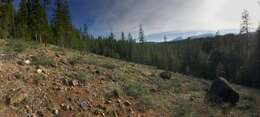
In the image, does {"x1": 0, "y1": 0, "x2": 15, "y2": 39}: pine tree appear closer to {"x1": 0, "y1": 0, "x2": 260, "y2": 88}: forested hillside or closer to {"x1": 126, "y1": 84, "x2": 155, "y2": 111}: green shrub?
{"x1": 0, "y1": 0, "x2": 260, "y2": 88}: forested hillside

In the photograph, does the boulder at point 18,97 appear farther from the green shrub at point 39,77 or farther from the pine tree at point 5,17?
the pine tree at point 5,17

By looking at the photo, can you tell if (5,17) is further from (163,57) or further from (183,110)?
(163,57)

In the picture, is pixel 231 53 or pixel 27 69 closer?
pixel 27 69

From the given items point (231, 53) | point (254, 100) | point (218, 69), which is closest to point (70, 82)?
point (254, 100)

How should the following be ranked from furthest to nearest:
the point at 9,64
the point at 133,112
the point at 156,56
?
the point at 156,56
the point at 9,64
the point at 133,112

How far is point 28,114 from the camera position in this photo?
39.1 ft

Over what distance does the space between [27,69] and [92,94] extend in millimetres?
2996

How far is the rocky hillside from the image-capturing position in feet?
41.7

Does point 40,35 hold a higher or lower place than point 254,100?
higher

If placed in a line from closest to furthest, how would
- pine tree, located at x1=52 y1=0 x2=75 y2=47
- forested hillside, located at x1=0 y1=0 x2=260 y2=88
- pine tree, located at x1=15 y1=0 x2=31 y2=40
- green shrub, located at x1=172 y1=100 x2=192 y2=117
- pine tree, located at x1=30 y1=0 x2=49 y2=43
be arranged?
green shrub, located at x1=172 y1=100 x2=192 y2=117
forested hillside, located at x1=0 y1=0 x2=260 y2=88
pine tree, located at x1=30 y1=0 x2=49 y2=43
pine tree, located at x1=15 y1=0 x2=31 y2=40
pine tree, located at x1=52 y1=0 x2=75 y2=47

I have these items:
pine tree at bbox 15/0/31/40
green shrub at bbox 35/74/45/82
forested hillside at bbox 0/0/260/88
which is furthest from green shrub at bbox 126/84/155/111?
pine tree at bbox 15/0/31/40

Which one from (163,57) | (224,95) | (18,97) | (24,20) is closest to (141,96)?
(224,95)

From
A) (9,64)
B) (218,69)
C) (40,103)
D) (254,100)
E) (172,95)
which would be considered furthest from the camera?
(218,69)

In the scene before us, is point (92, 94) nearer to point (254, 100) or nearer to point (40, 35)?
point (254, 100)
